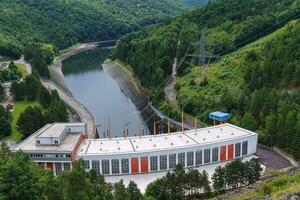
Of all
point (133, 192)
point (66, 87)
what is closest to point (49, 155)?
point (133, 192)

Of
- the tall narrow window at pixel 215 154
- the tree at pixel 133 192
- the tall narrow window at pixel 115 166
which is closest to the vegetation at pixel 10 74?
the tall narrow window at pixel 115 166

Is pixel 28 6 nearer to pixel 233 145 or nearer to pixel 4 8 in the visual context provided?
pixel 4 8

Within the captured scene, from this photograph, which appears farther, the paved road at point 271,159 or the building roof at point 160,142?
the building roof at point 160,142

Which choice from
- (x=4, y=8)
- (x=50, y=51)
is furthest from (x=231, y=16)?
(x=4, y=8)

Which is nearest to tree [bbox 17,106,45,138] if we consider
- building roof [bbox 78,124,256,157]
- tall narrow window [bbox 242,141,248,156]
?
building roof [bbox 78,124,256,157]

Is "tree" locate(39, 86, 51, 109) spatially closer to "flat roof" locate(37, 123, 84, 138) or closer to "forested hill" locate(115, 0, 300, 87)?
"flat roof" locate(37, 123, 84, 138)

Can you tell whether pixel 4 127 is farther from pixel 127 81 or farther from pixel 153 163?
pixel 127 81

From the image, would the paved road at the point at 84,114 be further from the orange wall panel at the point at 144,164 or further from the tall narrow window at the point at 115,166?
the orange wall panel at the point at 144,164
